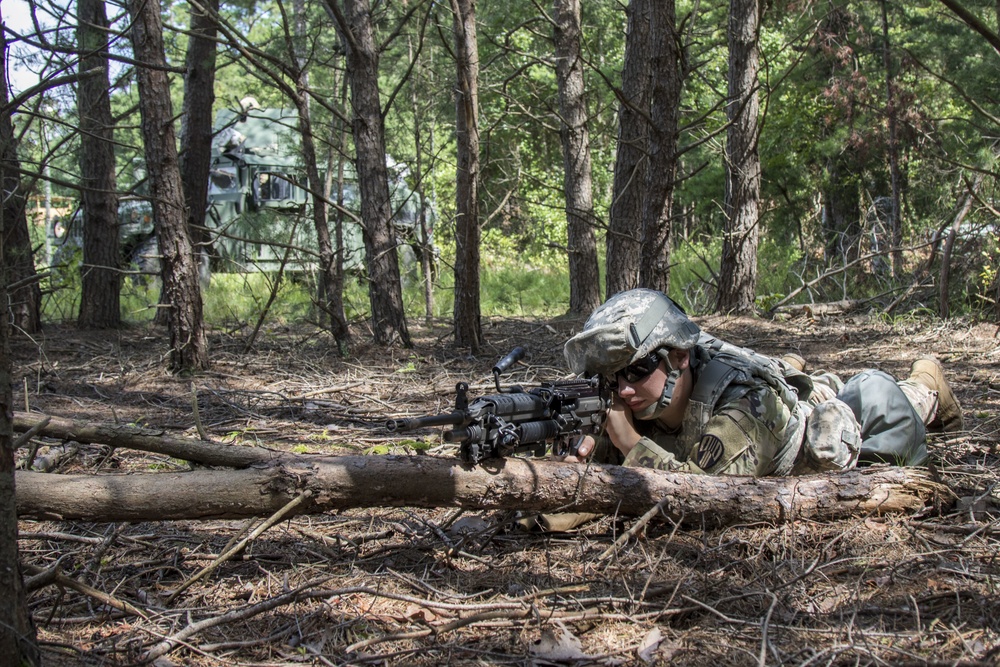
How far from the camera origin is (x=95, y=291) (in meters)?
9.54

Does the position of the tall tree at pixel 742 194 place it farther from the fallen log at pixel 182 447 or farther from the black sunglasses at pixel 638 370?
the fallen log at pixel 182 447

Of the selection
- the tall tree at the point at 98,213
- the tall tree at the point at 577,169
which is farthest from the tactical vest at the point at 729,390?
the tall tree at the point at 98,213

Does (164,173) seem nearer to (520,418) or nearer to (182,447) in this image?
(182,447)

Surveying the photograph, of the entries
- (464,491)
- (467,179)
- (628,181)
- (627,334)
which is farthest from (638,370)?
(628,181)

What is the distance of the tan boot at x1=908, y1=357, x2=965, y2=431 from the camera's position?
4.39m

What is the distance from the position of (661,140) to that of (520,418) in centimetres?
322

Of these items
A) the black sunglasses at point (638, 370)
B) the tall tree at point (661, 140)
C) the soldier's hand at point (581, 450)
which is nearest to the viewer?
Answer: the soldier's hand at point (581, 450)

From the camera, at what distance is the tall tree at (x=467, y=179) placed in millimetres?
6816

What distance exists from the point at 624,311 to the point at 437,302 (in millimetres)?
10073

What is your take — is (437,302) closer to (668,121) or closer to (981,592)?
(668,121)

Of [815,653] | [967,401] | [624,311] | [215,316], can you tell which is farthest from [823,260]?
[815,653]

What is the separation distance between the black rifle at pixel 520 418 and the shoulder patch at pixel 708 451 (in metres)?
0.41

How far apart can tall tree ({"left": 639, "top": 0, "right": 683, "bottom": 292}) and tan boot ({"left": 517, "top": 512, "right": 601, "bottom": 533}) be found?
97.8 inches

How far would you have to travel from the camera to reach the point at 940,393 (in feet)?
14.4
